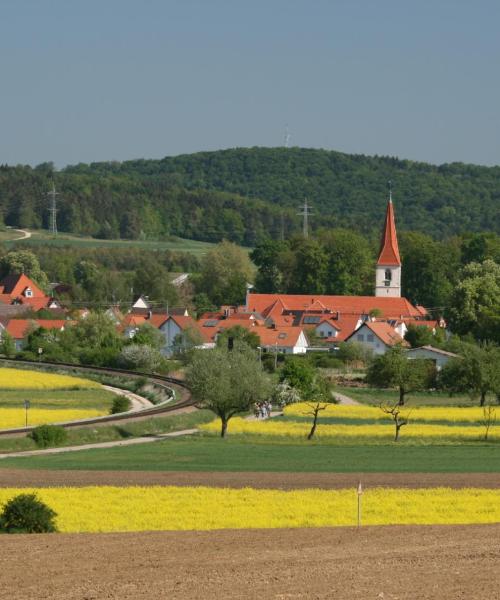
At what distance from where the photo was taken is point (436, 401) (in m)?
79.0

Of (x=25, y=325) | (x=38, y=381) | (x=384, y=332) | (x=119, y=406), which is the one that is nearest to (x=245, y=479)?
(x=119, y=406)

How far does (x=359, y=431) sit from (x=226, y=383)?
18.2 ft

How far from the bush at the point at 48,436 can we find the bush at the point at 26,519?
900 inches

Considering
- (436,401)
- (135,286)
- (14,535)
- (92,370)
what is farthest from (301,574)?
(135,286)

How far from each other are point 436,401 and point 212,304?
77.6 metres

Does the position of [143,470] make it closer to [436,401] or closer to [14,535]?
[14,535]

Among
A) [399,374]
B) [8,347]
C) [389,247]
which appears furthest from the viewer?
[389,247]

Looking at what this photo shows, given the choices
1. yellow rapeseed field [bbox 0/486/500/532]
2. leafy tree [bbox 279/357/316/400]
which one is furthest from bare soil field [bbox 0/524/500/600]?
leafy tree [bbox 279/357/316/400]

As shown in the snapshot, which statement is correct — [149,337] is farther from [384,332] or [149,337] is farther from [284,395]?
[284,395]

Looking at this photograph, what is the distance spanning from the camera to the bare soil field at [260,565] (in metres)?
20.2

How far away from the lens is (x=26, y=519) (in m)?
27.9

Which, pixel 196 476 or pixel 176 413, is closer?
pixel 196 476

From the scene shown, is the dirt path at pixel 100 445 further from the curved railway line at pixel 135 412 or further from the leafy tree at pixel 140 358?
the leafy tree at pixel 140 358

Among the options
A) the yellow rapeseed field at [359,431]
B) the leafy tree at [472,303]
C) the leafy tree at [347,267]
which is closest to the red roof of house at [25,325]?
the leafy tree at [472,303]
